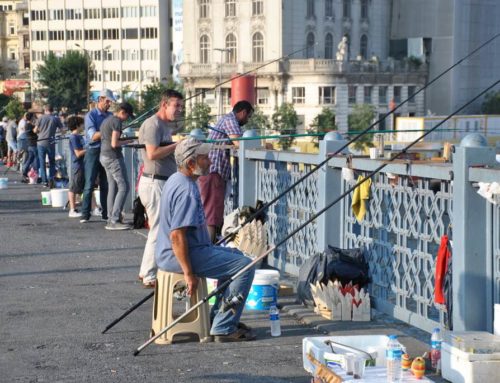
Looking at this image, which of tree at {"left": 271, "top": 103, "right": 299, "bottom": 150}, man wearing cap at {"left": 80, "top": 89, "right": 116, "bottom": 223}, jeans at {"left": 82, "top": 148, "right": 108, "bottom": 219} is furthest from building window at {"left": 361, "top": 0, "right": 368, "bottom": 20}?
man wearing cap at {"left": 80, "top": 89, "right": 116, "bottom": 223}

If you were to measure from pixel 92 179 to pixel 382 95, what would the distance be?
115669 mm

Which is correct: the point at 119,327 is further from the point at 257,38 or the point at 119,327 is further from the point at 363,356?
the point at 257,38

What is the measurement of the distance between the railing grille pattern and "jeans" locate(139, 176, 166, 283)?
71.7 inches

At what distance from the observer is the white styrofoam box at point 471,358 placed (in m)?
6.92

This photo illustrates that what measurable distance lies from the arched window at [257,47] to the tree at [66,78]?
2093cm

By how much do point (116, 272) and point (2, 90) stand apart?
174 m

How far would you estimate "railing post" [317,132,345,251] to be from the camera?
10.1 meters

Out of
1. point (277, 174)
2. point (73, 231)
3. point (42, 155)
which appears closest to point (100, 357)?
point (277, 174)

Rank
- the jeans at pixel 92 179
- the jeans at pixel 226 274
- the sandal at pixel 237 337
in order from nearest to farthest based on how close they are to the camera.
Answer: the jeans at pixel 226 274 < the sandal at pixel 237 337 < the jeans at pixel 92 179

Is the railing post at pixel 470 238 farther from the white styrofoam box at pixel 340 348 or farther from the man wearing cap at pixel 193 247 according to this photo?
the man wearing cap at pixel 193 247

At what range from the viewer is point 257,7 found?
5172 inches

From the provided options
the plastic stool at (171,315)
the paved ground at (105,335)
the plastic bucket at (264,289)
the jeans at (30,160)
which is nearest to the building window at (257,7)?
the jeans at (30,160)

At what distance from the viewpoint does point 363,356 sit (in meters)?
7.12

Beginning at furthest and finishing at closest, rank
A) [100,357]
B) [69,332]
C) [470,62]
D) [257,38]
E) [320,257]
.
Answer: [257,38] → [470,62] → [320,257] → [69,332] → [100,357]
